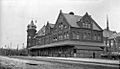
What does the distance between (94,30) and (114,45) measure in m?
20.0

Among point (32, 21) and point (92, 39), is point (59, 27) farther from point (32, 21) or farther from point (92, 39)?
point (32, 21)

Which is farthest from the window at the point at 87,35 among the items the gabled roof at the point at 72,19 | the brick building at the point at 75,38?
the gabled roof at the point at 72,19

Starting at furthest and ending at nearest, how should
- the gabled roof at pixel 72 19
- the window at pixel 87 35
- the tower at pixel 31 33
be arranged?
1. the tower at pixel 31 33
2. the window at pixel 87 35
3. the gabled roof at pixel 72 19

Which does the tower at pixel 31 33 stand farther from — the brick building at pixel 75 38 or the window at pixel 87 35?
the window at pixel 87 35

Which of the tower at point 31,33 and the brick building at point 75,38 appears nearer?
the brick building at point 75,38

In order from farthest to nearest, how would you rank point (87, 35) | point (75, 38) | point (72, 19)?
point (72, 19), point (87, 35), point (75, 38)

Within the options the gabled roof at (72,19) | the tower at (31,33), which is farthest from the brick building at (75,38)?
the tower at (31,33)

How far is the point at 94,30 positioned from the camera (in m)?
53.9

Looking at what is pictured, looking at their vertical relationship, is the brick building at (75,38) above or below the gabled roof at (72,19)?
below

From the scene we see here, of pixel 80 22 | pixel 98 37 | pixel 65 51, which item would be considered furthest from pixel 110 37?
pixel 65 51

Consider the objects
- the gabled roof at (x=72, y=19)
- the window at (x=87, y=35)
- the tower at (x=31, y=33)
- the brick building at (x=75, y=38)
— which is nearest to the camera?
the brick building at (x=75, y=38)

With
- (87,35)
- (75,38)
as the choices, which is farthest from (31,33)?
(75,38)

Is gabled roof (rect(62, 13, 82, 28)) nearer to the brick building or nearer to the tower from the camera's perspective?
the brick building

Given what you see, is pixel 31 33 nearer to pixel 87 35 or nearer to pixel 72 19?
pixel 72 19
